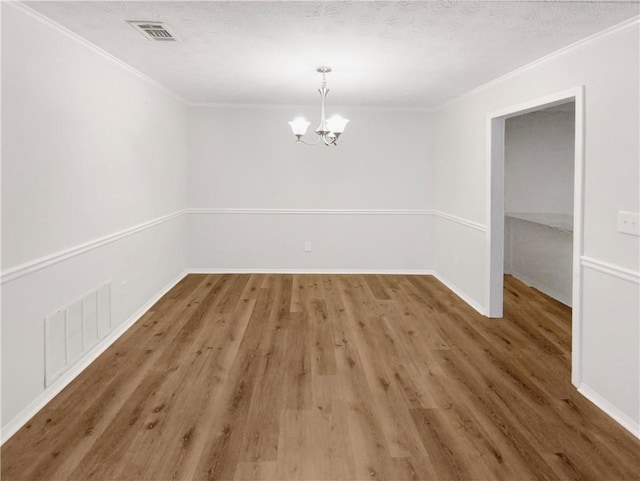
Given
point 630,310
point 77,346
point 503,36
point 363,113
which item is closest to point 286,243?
point 363,113

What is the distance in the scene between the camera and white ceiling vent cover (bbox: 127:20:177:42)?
9.48 ft

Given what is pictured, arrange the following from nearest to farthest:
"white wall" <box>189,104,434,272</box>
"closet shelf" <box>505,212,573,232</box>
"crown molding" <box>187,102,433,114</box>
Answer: "closet shelf" <box>505,212,573,232</box>, "crown molding" <box>187,102,433,114</box>, "white wall" <box>189,104,434,272</box>

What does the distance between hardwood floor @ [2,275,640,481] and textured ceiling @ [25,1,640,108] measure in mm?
2405

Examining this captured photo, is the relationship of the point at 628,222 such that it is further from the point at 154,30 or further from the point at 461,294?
the point at 154,30

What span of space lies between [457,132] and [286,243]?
287 centimetres

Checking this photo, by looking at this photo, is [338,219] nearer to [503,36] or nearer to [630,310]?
[503,36]

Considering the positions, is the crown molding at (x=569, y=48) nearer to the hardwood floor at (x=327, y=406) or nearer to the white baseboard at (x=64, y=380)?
the hardwood floor at (x=327, y=406)

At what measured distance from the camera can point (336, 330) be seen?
417cm

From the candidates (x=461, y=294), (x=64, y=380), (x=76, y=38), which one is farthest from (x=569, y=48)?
(x=64, y=380)

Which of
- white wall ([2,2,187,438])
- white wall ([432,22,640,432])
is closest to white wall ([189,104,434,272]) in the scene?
white wall ([2,2,187,438])

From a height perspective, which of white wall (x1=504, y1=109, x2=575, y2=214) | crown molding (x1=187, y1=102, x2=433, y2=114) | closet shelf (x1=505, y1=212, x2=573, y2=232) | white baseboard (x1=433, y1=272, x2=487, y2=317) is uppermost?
crown molding (x1=187, y1=102, x2=433, y2=114)

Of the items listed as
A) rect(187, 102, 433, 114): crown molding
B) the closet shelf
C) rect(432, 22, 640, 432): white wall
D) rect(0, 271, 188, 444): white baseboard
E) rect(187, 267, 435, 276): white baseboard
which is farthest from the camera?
rect(187, 267, 435, 276): white baseboard

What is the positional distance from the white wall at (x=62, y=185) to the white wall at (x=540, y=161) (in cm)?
480

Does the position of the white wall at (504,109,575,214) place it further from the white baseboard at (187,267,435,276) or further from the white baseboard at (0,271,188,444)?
the white baseboard at (0,271,188,444)
